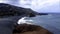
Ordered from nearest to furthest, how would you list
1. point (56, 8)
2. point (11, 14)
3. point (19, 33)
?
1. point (19, 33)
2. point (11, 14)
3. point (56, 8)

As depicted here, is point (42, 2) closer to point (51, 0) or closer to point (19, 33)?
point (51, 0)

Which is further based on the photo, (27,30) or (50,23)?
(50,23)

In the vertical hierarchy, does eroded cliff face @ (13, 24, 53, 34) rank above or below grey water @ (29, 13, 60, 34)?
above

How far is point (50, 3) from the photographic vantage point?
2330 mm

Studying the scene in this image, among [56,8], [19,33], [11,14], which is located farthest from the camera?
[56,8]

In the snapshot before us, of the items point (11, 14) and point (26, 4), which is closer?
point (11, 14)

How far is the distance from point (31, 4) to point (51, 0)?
1.19 ft

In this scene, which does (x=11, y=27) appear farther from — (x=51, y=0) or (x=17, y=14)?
(x=51, y=0)

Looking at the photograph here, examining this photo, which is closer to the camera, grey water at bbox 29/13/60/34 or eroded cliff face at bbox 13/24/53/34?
eroded cliff face at bbox 13/24/53/34

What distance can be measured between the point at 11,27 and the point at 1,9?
101 centimetres

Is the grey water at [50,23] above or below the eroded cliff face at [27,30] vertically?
below

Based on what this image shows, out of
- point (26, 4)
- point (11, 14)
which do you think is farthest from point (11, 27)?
point (26, 4)

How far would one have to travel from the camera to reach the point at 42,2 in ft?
7.75

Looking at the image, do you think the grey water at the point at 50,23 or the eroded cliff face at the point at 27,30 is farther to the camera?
the grey water at the point at 50,23
